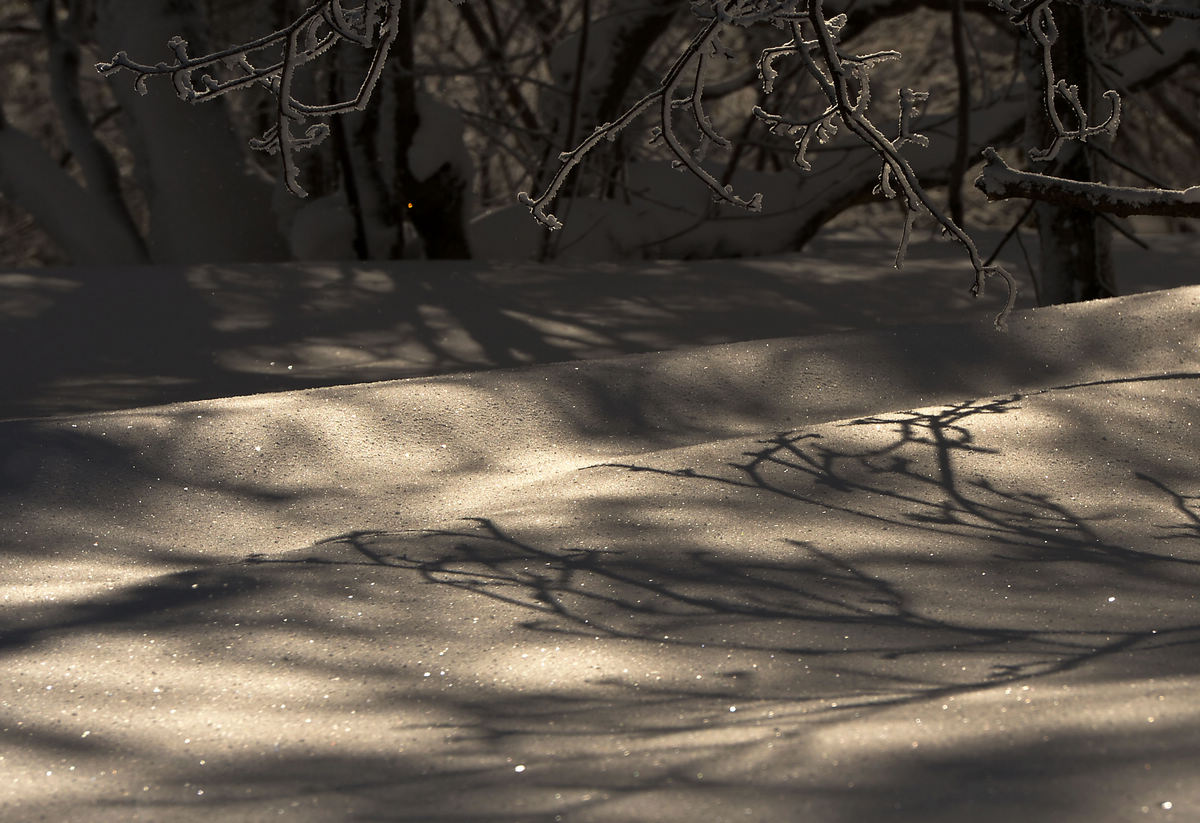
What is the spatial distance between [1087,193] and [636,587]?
137cm

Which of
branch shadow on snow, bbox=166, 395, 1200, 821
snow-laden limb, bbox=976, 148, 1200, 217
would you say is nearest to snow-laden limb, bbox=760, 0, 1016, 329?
snow-laden limb, bbox=976, 148, 1200, 217

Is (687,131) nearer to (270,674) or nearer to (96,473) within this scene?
(96,473)

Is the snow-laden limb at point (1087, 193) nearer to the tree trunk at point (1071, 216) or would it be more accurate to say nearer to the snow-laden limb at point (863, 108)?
the snow-laden limb at point (863, 108)

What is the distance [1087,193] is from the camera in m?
2.76

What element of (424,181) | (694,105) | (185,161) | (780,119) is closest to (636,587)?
(694,105)

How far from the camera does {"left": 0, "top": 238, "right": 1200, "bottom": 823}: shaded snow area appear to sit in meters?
1.52

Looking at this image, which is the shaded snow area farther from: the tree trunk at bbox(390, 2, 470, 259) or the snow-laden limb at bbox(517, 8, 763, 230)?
the tree trunk at bbox(390, 2, 470, 259)

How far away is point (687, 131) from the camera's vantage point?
377 inches

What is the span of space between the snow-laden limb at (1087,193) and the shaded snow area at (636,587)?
0.49 metres

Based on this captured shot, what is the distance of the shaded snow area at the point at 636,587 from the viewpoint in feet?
4.97

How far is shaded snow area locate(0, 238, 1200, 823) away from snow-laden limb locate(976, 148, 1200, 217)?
0.49 m

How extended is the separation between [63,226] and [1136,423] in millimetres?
6683

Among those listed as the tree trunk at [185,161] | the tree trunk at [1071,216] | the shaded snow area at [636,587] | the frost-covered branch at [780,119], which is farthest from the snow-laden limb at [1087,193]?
the tree trunk at [185,161]


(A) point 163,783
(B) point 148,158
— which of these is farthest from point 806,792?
(B) point 148,158
